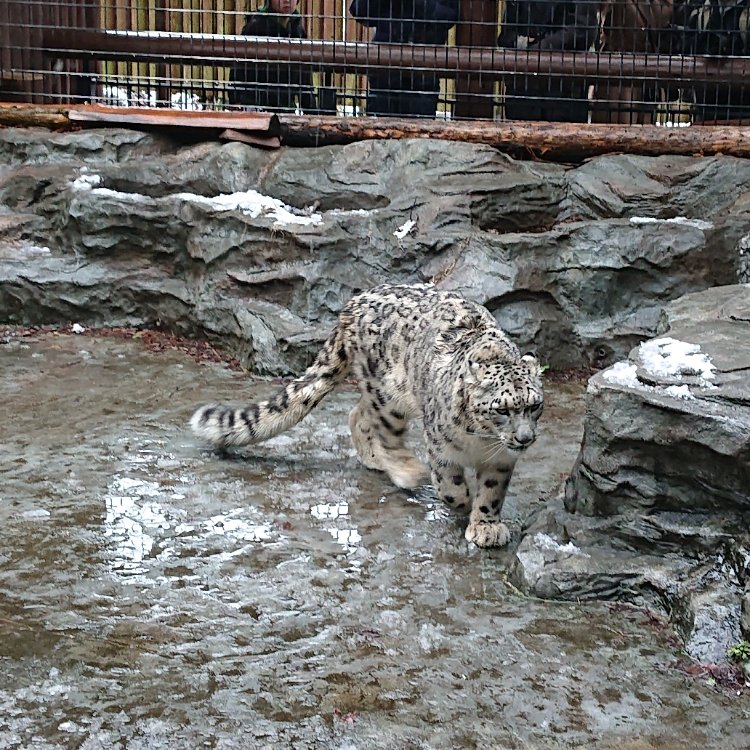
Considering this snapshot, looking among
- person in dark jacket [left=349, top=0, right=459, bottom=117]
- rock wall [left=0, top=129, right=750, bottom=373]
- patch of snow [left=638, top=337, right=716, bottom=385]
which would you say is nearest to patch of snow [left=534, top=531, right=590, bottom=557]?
patch of snow [left=638, top=337, right=716, bottom=385]

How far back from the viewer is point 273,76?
8.73m

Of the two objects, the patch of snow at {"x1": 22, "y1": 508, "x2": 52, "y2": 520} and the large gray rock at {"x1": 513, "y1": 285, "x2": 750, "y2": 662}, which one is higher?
→ the large gray rock at {"x1": 513, "y1": 285, "x2": 750, "y2": 662}

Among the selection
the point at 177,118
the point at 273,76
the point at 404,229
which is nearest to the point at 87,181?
the point at 177,118

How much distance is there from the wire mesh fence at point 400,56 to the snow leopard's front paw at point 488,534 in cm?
443

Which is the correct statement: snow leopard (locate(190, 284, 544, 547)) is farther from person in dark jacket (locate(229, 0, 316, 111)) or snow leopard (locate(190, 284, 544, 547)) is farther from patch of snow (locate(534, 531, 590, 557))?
person in dark jacket (locate(229, 0, 316, 111))

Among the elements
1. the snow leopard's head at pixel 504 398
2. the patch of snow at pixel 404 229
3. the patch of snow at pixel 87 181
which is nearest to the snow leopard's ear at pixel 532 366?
the snow leopard's head at pixel 504 398

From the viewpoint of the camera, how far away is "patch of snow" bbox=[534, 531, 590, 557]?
4.05 meters

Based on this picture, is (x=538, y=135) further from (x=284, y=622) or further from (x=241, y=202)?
(x=284, y=622)

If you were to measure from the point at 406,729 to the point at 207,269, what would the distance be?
16.2 feet

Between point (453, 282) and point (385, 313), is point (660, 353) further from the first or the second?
point (453, 282)

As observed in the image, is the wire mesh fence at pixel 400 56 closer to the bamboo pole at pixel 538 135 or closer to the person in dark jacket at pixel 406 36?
the person in dark jacket at pixel 406 36

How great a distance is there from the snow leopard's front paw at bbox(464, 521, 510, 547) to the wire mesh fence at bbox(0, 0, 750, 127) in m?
4.43

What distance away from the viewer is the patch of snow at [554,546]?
159 inches

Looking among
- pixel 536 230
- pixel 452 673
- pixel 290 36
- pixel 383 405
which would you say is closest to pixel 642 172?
pixel 536 230
